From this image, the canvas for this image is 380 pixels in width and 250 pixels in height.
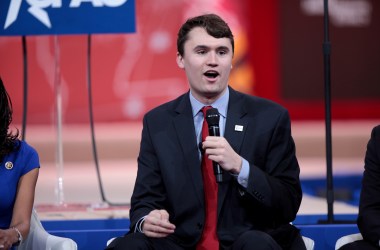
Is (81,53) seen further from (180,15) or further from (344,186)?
(344,186)

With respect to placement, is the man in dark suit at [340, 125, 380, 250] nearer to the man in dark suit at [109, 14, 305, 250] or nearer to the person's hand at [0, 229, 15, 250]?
the man in dark suit at [109, 14, 305, 250]

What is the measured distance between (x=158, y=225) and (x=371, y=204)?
2.45 ft

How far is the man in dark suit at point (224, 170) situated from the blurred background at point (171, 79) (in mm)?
2712

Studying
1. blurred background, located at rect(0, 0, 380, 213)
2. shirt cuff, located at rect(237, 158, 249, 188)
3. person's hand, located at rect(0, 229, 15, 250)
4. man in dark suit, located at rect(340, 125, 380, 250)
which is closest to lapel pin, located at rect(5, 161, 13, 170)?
person's hand, located at rect(0, 229, 15, 250)

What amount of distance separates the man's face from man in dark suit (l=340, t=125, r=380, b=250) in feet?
1.84

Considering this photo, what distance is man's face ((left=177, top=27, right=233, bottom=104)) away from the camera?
251 cm

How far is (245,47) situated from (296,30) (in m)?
0.69

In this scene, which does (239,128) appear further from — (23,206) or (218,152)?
(23,206)

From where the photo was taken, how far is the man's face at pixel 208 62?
251 centimetres

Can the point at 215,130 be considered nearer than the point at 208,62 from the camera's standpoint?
Yes

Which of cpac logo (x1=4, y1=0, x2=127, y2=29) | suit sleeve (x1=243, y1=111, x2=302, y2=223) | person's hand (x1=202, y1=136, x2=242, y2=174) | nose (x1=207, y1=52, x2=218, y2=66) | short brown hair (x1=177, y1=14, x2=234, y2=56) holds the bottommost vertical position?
suit sleeve (x1=243, y1=111, x2=302, y2=223)

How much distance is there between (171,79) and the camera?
22.8 feet

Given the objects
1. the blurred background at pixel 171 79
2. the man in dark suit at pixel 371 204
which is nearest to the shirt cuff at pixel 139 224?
the man in dark suit at pixel 371 204

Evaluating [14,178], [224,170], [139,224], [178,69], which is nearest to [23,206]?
[14,178]
